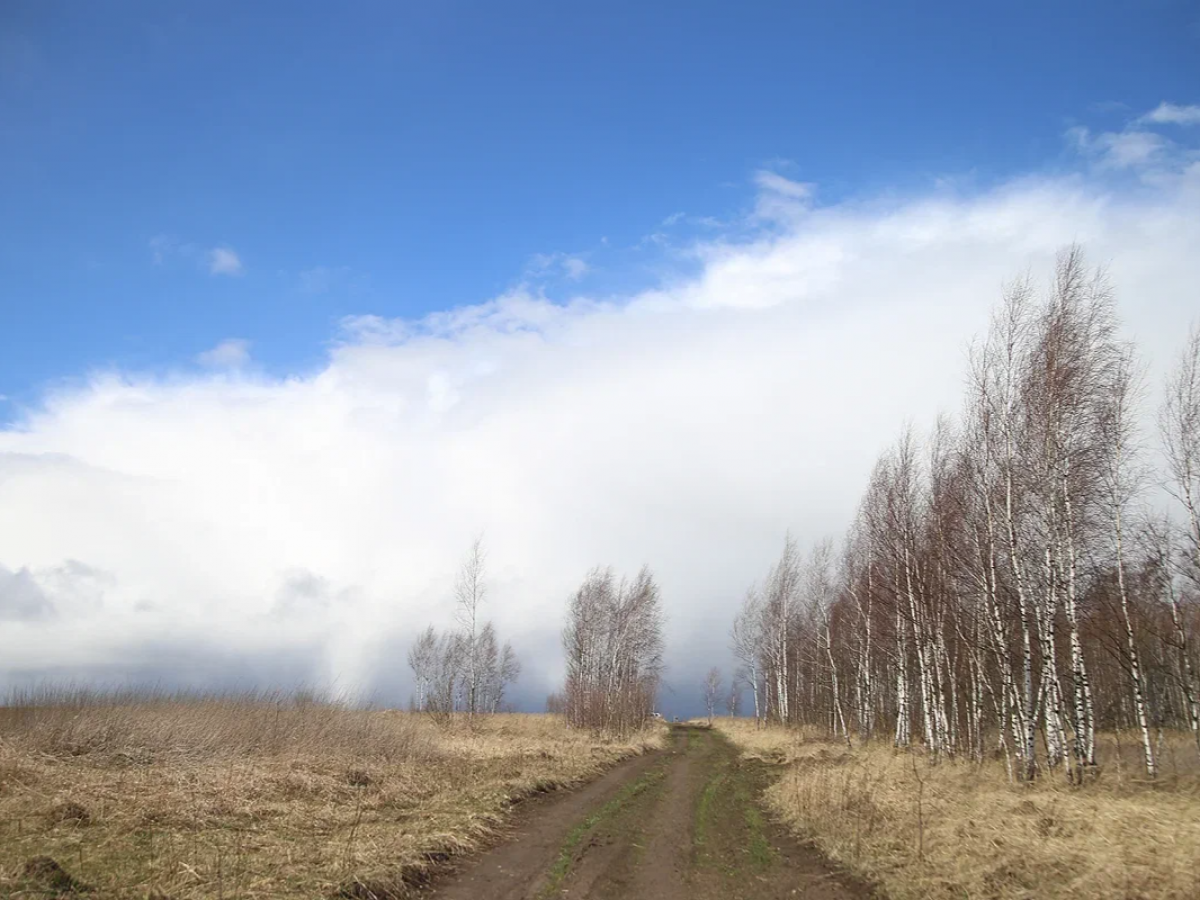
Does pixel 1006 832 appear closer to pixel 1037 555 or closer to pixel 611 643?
pixel 1037 555

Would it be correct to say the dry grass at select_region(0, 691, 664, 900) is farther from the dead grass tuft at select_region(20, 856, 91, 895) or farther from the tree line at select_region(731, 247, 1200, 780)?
the tree line at select_region(731, 247, 1200, 780)

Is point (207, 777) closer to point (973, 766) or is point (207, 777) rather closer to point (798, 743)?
point (973, 766)

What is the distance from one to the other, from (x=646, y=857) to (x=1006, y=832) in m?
5.45

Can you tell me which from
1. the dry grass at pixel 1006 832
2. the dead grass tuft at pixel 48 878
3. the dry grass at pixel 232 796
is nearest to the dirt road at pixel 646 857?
the dry grass at pixel 1006 832

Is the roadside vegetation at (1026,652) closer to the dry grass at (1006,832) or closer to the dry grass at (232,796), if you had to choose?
the dry grass at (1006,832)

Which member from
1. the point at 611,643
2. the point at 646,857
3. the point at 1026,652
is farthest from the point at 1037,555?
the point at 611,643

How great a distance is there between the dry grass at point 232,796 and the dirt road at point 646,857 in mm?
939

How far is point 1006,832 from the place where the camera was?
9.84 meters

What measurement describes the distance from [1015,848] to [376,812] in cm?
1061

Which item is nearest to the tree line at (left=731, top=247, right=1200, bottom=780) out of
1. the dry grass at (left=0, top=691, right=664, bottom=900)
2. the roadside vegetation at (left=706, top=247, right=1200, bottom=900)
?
the roadside vegetation at (left=706, top=247, right=1200, bottom=900)

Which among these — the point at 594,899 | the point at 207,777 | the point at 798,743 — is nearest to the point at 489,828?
the point at 594,899

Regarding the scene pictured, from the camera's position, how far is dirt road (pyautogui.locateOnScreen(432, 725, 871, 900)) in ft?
29.5

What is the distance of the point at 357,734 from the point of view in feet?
70.0

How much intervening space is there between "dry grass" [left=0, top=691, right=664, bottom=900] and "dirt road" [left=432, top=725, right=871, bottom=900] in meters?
0.94
